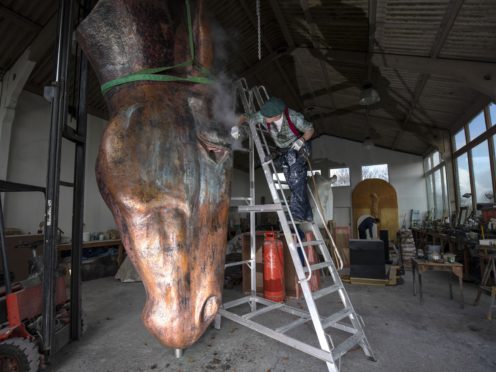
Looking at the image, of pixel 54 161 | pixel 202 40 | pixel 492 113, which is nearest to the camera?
pixel 202 40

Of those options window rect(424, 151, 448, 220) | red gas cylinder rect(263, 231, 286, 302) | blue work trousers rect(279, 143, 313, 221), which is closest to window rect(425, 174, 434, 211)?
window rect(424, 151, 448, 220)

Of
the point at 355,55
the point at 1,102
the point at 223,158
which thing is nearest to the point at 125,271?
the point at 1,102

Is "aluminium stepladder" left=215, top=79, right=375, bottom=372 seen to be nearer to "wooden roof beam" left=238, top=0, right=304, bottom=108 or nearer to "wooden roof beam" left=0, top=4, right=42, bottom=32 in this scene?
"wooden roof beam" left=238, top=0, right=304, bottom=108

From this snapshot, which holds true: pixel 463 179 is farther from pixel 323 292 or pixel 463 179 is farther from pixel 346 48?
pixel 323 292

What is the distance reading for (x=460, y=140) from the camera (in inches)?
408

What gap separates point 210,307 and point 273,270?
13.3 ft

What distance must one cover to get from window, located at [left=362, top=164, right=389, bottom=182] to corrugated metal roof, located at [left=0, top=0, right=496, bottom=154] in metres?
3.47

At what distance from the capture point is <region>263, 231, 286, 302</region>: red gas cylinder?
5.17 m

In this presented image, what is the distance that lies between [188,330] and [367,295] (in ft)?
18.4

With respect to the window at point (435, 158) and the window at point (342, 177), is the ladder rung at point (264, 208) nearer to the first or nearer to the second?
the window at point (435, 158)

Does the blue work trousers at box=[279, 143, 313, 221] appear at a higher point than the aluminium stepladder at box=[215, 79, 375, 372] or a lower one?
higher

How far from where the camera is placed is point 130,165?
1.26 metres

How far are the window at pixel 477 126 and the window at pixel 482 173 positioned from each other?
1.24 ft

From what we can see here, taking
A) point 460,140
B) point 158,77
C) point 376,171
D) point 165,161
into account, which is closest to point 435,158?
point 376,171
